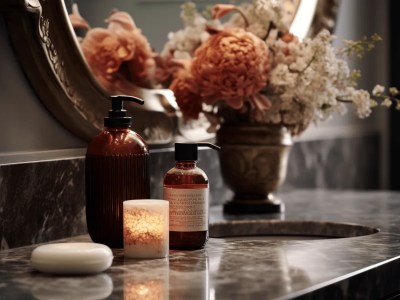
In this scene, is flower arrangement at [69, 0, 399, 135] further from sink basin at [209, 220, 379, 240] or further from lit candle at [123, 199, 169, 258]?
lit candle at [123, 199, 169, 258]

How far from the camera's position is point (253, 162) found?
189cm

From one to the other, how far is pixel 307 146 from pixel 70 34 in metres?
1.09

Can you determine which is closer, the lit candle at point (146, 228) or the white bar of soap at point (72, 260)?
the white bar of soap at point (72, 260)

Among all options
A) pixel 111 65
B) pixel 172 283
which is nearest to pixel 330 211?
pixel 111 65

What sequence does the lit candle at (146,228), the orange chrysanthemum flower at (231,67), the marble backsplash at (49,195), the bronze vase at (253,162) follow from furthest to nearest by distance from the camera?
the bronze vase at (253,162)
the orange chrysanthemum flower at (231,67)
the marble backsplash at (49,195)
the lit candle at (146,228)

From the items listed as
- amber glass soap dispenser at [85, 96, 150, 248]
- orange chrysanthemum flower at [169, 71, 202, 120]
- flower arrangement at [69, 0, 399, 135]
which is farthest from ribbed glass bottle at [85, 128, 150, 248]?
orange chrysanthemum flower at [169, 71, 202, 120]

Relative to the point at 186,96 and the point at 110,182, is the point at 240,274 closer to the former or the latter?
the point at 110,182

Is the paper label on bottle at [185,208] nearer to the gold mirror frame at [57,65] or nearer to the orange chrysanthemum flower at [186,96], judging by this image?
the gold mirror frame at [57,65]

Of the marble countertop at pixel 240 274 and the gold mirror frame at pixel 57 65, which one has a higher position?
the gold mirror frame at pixel 57 65

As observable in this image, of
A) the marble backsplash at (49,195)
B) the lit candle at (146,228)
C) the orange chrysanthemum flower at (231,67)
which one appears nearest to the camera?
the lit candle at (146,228)

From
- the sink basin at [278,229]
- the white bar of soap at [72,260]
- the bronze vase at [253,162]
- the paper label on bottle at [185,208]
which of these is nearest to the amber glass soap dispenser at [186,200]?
the paper label on bottle at [185,208]

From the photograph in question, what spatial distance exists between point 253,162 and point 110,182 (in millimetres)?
543

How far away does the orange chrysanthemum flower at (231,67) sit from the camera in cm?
175

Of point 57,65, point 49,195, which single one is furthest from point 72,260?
point 57,65
